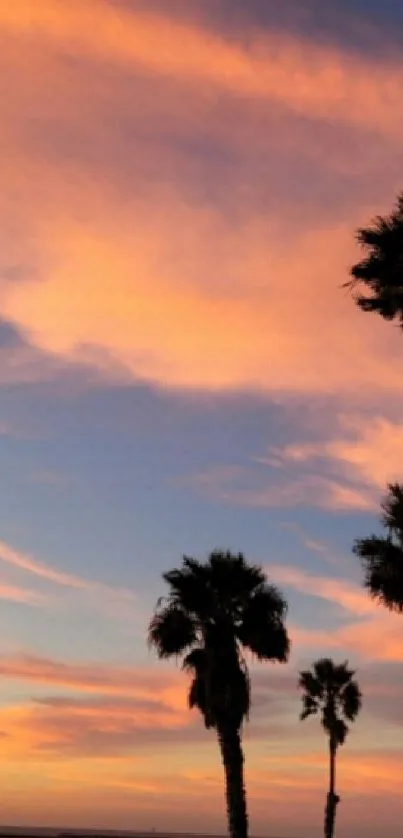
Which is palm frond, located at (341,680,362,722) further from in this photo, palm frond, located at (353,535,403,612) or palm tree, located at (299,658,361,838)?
palm frond, located at (353,535,403,612)

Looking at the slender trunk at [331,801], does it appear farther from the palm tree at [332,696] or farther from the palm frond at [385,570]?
the palm frond at [385,570]

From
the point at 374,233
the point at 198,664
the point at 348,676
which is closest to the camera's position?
the point at 374,233

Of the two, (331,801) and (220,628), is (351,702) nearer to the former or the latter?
(331,801)

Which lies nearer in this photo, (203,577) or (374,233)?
(374,233)

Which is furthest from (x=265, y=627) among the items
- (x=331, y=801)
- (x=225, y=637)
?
(x=331, y=801)

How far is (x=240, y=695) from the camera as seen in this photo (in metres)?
35.1

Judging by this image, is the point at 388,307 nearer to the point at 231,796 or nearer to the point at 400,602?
the point at 400,602

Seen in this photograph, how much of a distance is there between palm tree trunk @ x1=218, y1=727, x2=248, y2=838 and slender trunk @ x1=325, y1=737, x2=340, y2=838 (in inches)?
1035

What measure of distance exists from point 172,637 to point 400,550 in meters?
10.9

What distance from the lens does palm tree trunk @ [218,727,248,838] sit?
33.9m

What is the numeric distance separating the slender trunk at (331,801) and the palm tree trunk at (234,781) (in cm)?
2630

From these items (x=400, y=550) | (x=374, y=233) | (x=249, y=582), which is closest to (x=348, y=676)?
(x=249, y=582)

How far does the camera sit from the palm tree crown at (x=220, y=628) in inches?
1387

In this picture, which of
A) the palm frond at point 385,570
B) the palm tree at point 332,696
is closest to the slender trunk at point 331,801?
the palm tree at point 332,696
